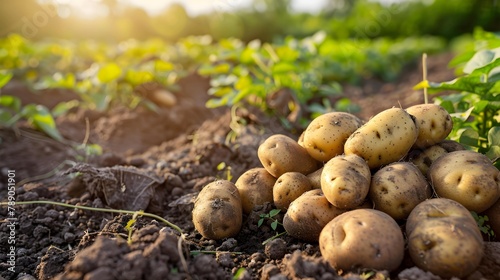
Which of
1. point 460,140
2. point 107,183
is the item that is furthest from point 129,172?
point 460,140

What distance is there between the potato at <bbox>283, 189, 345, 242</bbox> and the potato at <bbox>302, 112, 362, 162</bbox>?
27 cm

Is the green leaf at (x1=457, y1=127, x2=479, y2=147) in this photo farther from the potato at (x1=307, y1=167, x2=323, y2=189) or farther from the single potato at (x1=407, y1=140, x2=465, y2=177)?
the potato at (x1=307, y1=167, x2=323, y2=189)

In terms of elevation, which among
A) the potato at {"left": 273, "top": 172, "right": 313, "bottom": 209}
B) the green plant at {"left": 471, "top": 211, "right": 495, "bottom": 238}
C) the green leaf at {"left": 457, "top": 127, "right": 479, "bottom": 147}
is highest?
the green leaf at {"left": 457, "top": 127, "right": 479, "bottom": 147}

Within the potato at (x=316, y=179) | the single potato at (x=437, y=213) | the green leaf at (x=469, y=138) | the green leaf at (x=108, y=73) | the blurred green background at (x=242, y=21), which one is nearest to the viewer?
the single potato at (x=437, y=213)

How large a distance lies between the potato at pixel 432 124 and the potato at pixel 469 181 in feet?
0.62

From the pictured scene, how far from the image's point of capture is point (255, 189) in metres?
2.43

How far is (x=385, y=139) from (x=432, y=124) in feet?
0.92

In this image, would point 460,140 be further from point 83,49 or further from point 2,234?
point 83,49

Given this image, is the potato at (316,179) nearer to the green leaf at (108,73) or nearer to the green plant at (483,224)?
the green plant at (483,224)

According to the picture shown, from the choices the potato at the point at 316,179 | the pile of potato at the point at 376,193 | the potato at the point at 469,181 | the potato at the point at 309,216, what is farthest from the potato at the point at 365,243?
the potato at the point at 316,179

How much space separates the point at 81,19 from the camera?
1778 centimetres

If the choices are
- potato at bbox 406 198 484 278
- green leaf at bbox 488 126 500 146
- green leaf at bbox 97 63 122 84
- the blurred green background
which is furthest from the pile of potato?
the blurred green background

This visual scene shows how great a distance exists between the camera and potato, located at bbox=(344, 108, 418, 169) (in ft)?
6.97

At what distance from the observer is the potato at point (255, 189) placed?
242 cm
